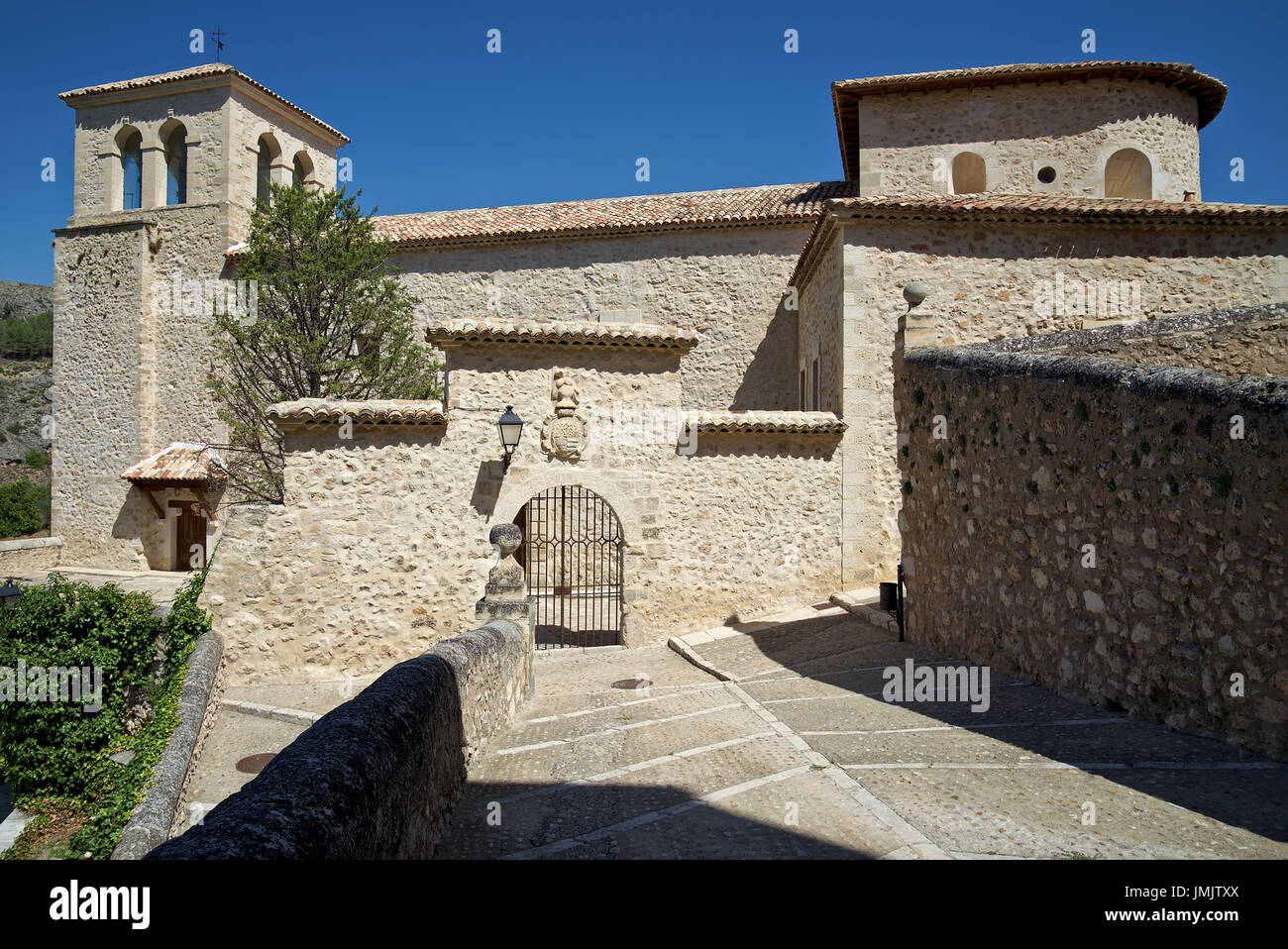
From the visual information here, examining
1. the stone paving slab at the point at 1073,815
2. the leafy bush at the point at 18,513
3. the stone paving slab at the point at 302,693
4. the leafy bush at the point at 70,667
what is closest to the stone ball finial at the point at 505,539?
the stone paving slab at the point at 302,693

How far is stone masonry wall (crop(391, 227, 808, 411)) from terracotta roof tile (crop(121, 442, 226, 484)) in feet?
23.4

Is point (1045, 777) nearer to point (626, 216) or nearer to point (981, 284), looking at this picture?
point (981, 284)

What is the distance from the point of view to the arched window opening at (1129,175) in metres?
16.2

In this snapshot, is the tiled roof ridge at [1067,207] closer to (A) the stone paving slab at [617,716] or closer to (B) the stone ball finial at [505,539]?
(B) the stone ball finial at [505,539]

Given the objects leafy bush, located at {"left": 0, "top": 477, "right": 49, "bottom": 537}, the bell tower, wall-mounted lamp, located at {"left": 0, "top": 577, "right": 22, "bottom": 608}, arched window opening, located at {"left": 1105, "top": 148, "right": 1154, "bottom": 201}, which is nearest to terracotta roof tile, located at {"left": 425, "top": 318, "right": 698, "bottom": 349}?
wall-mounted lamp, located at {"left": 0, "top": 577, "right": 22, "bottom": 608}

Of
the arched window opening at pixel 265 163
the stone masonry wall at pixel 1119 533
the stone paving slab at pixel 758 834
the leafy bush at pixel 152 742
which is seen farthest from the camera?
the arched window opening at pixel 265 163

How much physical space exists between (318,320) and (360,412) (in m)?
9.26

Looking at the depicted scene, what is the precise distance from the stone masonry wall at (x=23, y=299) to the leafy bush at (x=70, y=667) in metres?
62.1

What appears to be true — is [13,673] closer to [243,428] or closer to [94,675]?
[94,675]

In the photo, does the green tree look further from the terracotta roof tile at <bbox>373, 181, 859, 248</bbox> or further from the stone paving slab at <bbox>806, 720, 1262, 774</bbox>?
the stone paving slab at <bbox>806, 720, 1262, 774</bbox>

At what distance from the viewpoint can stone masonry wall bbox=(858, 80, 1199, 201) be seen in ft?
52.5
